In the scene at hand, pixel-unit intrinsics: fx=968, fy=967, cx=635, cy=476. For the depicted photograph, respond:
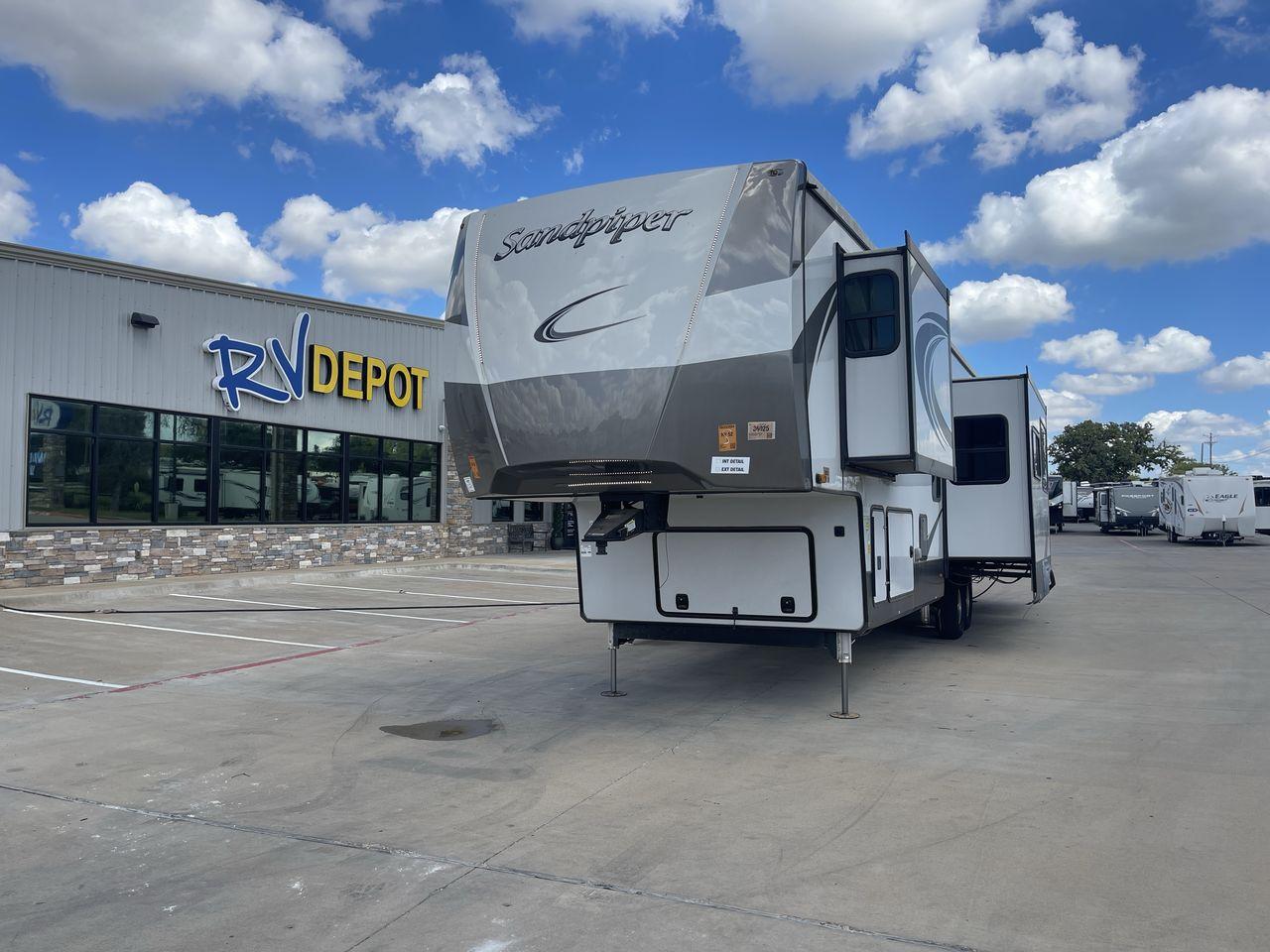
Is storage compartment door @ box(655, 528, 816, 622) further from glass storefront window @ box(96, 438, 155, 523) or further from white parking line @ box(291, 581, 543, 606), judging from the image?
glass storefront window @ box(96, 438, 155, 523)

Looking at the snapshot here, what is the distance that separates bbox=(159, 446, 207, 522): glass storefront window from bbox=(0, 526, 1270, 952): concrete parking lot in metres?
7.72

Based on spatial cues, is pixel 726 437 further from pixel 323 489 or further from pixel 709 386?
pixel 323 489

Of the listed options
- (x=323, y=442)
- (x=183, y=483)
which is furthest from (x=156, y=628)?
(x=323, y=442)

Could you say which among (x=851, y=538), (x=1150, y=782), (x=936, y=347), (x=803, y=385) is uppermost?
(x=936, y=347)

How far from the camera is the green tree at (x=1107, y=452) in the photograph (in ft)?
242

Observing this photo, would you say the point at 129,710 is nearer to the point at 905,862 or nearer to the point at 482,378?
the point at 482,378

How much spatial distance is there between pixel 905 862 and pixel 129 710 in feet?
20.6

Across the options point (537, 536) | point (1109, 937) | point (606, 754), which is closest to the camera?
point (1109, 937)

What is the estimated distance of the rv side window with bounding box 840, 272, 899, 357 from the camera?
22.1 feet

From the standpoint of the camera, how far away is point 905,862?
179 inches

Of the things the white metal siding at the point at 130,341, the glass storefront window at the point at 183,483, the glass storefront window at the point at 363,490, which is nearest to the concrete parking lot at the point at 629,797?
the white metal siding at the point at 130,341

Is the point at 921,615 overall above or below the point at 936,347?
below

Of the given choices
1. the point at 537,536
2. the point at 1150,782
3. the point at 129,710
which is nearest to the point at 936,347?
the point at 1150,782

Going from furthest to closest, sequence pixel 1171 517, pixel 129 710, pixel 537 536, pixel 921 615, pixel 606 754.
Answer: pixel 1171 517, pixel 537 536, pixel 921 615, pixel 129 710, pixel 606 754
